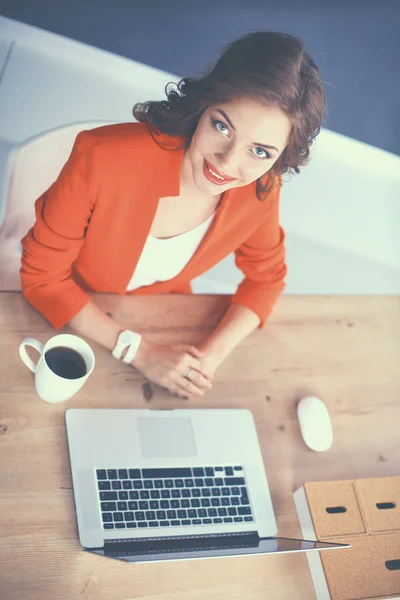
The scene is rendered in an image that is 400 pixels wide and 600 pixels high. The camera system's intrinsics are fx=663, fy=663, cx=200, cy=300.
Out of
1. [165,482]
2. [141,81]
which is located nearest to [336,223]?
[141,81]

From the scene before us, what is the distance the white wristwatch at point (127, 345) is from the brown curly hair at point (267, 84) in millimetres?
396

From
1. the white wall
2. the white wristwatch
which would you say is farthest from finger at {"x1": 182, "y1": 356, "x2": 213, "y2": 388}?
the white wall

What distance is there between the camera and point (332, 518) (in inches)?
46.4

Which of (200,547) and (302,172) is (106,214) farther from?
(302,172)

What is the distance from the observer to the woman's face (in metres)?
1.09

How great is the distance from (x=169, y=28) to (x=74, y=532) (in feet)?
5.81

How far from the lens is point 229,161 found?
1135mm

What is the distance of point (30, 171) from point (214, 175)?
0.43m

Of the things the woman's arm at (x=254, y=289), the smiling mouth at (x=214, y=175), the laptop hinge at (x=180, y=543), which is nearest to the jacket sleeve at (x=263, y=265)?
the woman's arm at (x=254, y=289)

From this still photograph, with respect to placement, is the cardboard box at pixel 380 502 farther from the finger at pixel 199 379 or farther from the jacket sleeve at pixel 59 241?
the jacket sleeve at pixel 59 241

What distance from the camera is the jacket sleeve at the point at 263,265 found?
4.72 ft

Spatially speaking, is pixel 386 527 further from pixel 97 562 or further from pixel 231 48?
pixel 231 48

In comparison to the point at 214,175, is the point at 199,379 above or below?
below

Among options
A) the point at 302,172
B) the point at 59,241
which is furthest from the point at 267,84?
the point at 302,172
